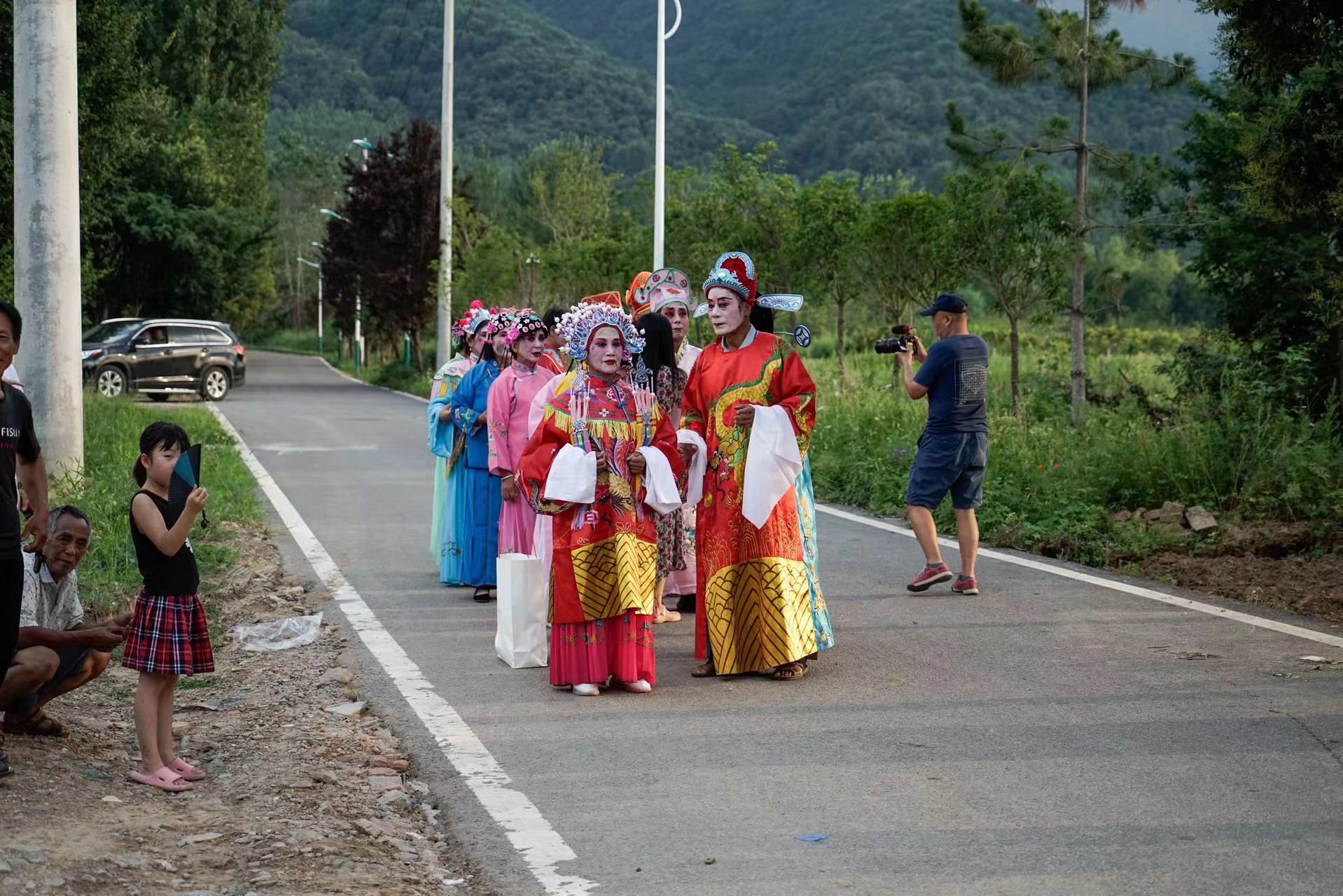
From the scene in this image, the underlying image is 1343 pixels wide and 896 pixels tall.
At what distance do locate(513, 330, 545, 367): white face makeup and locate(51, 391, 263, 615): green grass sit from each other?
7.19 ft

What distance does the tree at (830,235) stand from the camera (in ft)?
81.7

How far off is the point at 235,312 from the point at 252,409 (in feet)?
140

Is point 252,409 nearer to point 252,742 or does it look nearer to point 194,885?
point 252,742

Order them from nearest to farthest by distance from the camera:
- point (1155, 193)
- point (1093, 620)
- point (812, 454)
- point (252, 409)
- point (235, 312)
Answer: point (1093, 620), point (812, 454), point (1155, 193), point (252, 409), point (235, 312)

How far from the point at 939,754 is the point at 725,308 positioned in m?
2.55

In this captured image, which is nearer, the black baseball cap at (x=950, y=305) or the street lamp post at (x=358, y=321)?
the black baseball cap at (x=950, y=305)

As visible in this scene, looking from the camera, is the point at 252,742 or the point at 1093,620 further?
the point at 1093,620

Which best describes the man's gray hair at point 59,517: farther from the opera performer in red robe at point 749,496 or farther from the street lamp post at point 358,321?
the street lamp post at point 358,321

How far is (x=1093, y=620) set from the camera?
354 inches

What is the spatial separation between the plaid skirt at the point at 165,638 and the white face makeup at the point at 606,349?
2.42 meters

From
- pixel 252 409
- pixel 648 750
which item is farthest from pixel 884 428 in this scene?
pixel 252 409

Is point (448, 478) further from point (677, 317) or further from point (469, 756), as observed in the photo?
point (469, 756)

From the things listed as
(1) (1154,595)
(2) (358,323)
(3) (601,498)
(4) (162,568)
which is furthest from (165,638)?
(2) (358,323)

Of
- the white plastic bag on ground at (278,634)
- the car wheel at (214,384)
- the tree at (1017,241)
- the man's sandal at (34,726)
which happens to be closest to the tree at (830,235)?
the tree at (1017,241)
